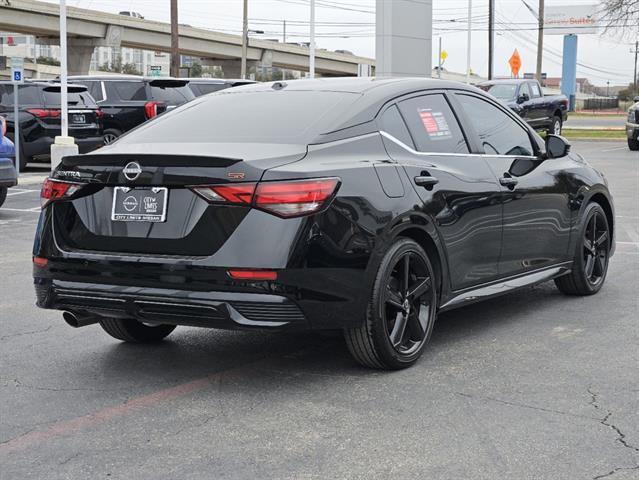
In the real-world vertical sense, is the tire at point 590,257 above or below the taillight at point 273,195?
below

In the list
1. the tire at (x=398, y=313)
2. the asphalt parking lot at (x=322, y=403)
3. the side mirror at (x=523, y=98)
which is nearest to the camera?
the asphalt parking lot at (x=322, y=403)

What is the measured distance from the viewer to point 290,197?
199 inches

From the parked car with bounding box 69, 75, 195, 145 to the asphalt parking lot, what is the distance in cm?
1668

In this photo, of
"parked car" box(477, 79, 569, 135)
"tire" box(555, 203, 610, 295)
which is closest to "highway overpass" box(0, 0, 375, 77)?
"parked car" box(477, 79, 569, 135)

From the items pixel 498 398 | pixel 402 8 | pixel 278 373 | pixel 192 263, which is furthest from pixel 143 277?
pixel 402 8

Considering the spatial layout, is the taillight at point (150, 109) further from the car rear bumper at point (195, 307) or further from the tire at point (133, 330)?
the car rear bumper at point (195, 307)

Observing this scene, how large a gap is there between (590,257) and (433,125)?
2335mm

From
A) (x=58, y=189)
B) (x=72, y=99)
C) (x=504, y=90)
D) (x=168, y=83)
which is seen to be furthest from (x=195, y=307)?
(x=504, y=90)

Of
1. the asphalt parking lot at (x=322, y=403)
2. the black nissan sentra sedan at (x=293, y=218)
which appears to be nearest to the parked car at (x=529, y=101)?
the asphalt parking lot at (x=322, y=403)

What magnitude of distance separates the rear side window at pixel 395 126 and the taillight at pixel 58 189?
1.70m

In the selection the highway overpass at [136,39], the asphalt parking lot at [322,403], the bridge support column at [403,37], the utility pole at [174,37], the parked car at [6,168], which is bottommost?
the asphalt parking lot at [322,403]

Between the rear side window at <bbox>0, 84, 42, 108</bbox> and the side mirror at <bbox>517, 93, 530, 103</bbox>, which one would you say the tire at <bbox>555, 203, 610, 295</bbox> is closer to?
the rear side window at <bbox>0, 84, 42, 108</bbox>

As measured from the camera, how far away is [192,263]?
510 cm

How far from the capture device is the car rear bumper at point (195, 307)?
5.05 meters
